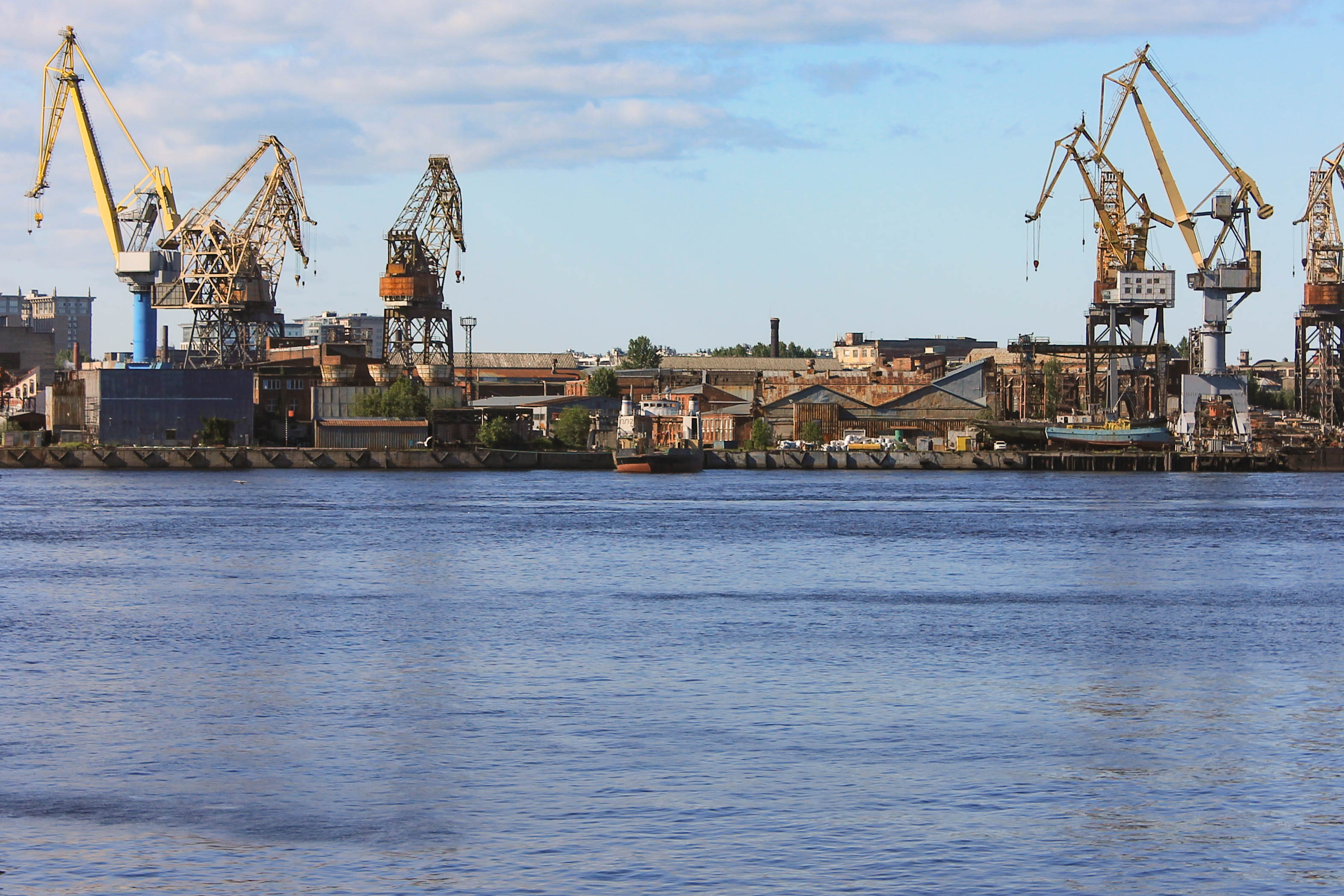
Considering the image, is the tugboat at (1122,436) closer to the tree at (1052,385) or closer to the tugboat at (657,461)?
the tree at (1052,385)

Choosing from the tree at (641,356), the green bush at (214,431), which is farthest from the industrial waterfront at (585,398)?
the tree at (641,356)

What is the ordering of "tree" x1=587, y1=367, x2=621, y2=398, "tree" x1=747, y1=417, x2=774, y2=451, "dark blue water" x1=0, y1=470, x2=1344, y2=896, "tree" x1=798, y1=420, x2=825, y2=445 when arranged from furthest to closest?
1. "tree" x1=587, y1=367, x2=621, y2=398
2. "tree" x1=798, y1=420, x2=825, y2=445
3. "tree" x1=747, y1=417, x2=774, y2=451
4. "dark blue water" x1=0, y1=470, x2=1344, y2=896

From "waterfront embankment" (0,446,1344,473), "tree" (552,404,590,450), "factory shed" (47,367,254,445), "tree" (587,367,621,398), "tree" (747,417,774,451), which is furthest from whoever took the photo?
"tree" (587,367,621,398)

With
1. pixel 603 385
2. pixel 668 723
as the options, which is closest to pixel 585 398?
pixel 603 385

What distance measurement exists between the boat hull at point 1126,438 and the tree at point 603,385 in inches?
2055

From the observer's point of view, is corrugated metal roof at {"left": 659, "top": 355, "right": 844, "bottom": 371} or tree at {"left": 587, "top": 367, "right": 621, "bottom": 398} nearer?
tree at {"left": 587, "top": 367, "right": 621, "bottom": 398}

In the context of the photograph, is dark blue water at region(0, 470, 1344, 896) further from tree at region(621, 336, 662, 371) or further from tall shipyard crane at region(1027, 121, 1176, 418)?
tree at region(621, 336, 662, 371)

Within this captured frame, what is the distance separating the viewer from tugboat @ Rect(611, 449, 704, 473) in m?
103

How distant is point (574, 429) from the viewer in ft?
396

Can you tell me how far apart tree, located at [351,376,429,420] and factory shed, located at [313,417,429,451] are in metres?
0.45

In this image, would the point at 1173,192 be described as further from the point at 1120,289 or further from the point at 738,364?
the point at 738,364

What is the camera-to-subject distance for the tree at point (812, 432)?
125 m

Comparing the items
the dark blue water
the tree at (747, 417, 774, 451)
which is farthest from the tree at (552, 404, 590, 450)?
the dark blue water

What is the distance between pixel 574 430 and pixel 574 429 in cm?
7
